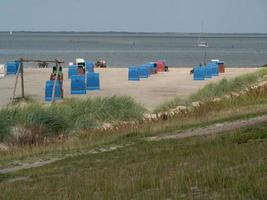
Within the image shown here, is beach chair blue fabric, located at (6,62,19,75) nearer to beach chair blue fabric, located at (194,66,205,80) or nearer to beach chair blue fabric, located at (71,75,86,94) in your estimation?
beach chair blue fabric, located at (194,66,205,80)

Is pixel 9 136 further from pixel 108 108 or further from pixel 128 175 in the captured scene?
pixel 128 175

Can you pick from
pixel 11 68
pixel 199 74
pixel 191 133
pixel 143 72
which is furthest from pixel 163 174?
pixel 11 68

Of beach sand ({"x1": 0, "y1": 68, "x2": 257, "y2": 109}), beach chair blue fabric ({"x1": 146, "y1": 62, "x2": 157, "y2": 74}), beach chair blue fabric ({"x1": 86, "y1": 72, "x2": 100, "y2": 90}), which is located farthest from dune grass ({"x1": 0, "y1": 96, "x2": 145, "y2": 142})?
beach chair blue fabric ({"x1": 146, "y1": 62, "x2": 157, "y2": 74})

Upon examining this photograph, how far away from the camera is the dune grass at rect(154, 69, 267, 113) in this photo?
73.7 feet

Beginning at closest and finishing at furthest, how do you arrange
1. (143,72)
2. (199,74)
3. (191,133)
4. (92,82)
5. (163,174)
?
1. (163,174)
2. (191,133)
3. (92,82)
4. (199,74)
5. (143,72)

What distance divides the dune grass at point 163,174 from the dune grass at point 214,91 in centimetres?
1111

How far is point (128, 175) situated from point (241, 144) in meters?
2.15

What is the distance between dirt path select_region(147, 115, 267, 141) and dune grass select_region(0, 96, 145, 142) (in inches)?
171

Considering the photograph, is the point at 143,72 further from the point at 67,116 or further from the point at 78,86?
the point at 67,116

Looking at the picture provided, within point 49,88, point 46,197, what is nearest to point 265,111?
point 46,197

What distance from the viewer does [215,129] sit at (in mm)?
13000

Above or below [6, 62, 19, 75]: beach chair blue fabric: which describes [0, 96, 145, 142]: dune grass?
below

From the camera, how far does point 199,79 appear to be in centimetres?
3859

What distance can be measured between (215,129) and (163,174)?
556cm
